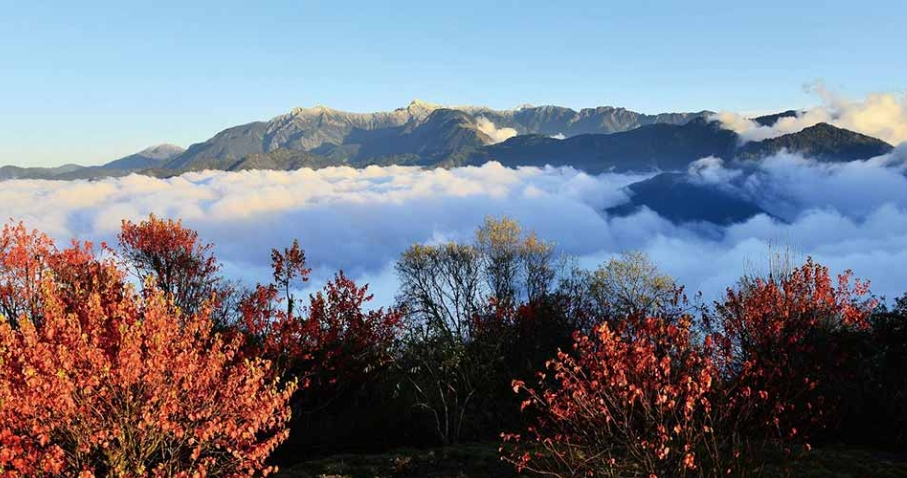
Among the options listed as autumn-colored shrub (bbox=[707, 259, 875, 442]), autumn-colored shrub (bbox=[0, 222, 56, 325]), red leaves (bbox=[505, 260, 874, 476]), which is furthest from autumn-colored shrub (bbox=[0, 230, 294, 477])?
autumn-colored shrub (bbox=[0, 222, 56, 325])

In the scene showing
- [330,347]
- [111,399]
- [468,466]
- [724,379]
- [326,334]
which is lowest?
[468,466]

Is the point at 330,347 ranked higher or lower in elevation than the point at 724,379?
lower

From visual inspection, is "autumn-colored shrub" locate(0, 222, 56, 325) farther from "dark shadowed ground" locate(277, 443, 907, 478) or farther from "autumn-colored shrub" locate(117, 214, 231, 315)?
"dark shadowed ground" locate(277, 443, 907, 478)

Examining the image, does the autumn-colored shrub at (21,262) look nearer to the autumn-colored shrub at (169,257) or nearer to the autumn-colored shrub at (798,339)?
the autumn-colored shrub at (169,257)

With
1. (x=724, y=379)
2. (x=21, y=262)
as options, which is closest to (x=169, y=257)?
(x=21, y=262)

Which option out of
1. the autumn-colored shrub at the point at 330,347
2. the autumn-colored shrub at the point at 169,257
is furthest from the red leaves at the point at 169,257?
the autumn-colored shrub at the point at 330,347

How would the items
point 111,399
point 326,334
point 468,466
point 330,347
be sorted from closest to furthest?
point 111,399
point 468,466
point 326,334
point 330,347

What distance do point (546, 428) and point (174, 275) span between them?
32.4 metres

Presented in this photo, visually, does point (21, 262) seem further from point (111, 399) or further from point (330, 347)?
point (111, 399)

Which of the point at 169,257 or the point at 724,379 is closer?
the point at 724,379

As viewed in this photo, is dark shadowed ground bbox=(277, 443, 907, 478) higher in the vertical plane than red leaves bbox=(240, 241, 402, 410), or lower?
lower

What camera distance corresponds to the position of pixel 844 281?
3003cm

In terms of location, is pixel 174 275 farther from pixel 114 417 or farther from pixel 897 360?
pixel 897 360

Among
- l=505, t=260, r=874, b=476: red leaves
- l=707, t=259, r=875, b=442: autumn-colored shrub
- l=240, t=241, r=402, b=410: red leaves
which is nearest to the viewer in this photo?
l=505, t=260, r=874, b=476: red leaves
